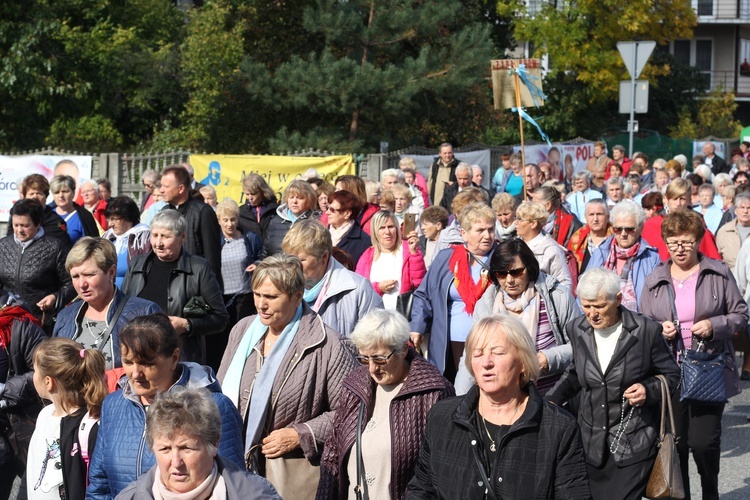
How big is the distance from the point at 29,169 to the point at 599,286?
1477cm

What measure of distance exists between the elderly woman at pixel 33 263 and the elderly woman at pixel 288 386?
3213 millimetres

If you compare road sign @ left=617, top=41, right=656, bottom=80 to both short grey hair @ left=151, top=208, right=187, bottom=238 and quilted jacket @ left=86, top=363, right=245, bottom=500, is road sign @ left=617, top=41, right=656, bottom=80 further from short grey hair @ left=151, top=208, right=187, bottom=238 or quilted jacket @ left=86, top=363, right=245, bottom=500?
quilted jacket @ left=86, top=363, right=245, bottom=500

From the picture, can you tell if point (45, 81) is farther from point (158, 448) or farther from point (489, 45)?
point (158, 448)

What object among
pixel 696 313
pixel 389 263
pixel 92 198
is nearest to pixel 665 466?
pixel 696 313

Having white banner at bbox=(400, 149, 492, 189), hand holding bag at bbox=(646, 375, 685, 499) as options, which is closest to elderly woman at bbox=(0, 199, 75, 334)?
hand holding bag at bbox=(646, 375, 685, 499)

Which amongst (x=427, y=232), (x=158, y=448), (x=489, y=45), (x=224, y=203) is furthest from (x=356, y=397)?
(x=489, y=45)

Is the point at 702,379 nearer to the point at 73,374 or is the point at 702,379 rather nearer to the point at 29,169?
the point at 73,374

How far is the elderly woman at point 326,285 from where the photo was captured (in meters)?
6.54

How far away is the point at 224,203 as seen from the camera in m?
10.8

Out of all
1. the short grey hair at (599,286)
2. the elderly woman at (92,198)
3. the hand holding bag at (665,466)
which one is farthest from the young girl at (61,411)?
the elderly woman at (92,198)

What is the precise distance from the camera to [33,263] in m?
8.38

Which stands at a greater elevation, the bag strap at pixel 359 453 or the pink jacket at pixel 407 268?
the pink jacket at pixel 407 268

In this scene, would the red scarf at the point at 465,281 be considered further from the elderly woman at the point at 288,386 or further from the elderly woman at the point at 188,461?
the elderly woman at the point at 188,461

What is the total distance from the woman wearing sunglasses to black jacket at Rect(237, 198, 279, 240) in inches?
205
